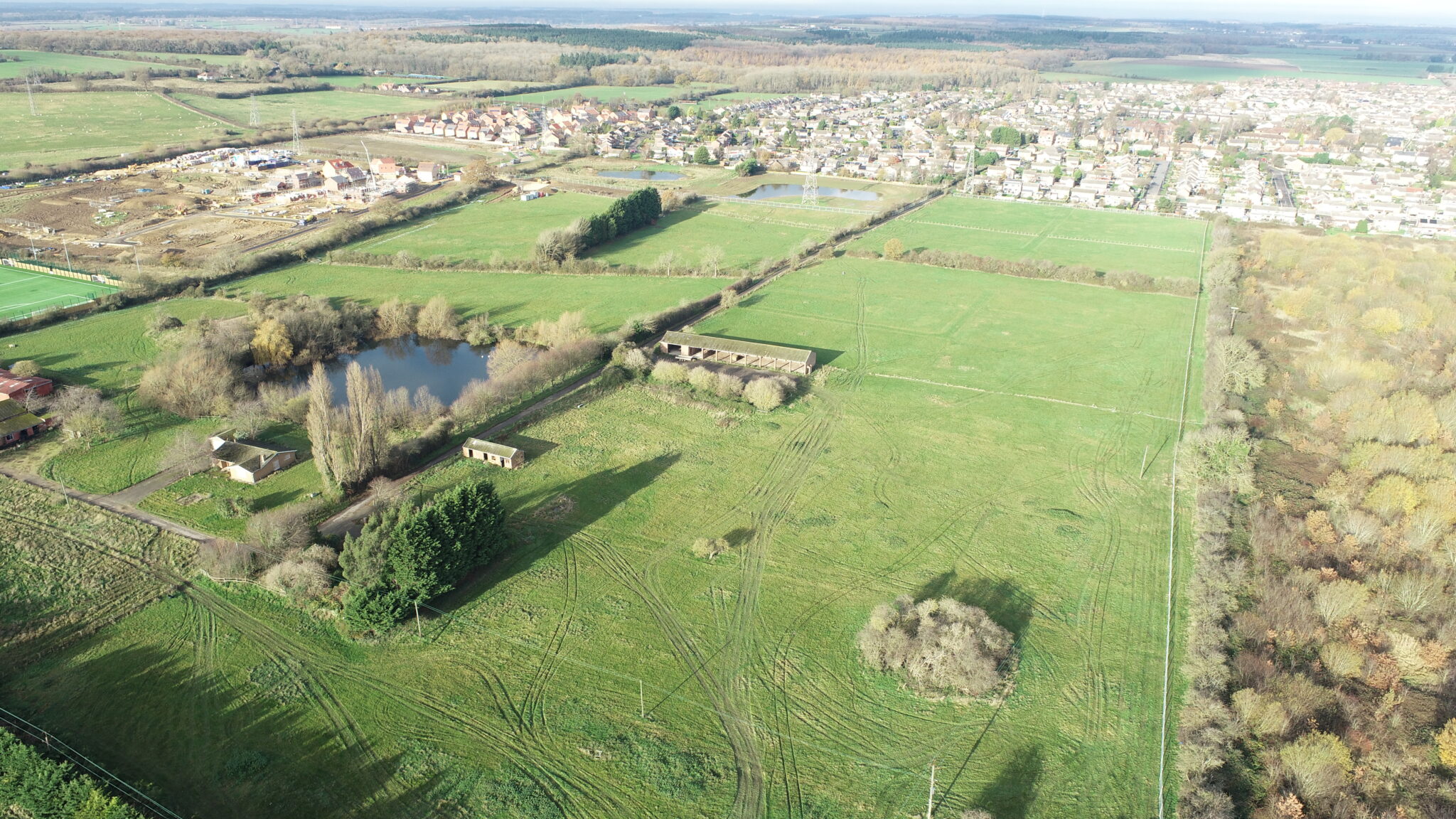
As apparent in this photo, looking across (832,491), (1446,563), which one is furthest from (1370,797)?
(832,491)

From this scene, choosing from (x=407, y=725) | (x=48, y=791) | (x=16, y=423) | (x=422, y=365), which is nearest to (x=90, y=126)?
(x=422, y=365)

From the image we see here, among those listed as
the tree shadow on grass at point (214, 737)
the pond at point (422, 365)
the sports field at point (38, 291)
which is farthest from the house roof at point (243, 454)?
the sports field at point (38, 291)

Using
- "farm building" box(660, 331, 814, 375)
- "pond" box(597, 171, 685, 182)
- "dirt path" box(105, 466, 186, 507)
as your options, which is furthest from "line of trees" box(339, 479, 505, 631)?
"pond" box(597, 171, 685, 182)

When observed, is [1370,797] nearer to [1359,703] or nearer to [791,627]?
[1359,703]

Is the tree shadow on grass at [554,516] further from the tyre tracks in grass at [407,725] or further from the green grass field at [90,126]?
the green grass field at [90,126]

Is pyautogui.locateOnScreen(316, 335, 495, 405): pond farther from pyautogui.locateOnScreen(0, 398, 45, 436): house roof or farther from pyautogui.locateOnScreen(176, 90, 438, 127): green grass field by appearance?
pyautogui.locateOnScreen(176, 90, 438, 127): green grass field

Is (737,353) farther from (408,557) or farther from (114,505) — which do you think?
(114,505)

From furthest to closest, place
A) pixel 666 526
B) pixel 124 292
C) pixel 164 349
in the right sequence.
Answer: pixel 124 292
pixel 164 349
pixel 666 526
